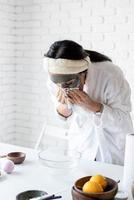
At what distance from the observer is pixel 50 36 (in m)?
2.72

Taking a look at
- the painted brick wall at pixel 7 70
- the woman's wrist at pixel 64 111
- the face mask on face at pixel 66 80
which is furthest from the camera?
the painted brick wall at pixel 7 70

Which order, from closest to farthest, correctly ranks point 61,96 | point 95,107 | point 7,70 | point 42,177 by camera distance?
point 42,177
point 95,107
point 61,96
point 7,70

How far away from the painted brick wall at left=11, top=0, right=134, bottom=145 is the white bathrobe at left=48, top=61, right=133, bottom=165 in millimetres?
732

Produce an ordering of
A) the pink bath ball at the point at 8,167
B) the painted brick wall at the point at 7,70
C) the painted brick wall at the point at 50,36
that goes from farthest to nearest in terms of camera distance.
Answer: the painted brick wall at the point at 7,70 < the painted brick wall at the point at 50,36 < the pink bath ball at the point at 8,167

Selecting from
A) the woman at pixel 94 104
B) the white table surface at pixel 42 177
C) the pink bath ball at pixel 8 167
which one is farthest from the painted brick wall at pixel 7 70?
the pink bath ball at pixel 8 167

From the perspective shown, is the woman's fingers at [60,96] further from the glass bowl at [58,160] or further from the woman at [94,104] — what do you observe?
the glass bowl at [58,160]

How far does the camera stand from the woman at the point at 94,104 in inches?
60.3

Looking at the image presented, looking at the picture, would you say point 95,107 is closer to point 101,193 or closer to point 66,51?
point 66,51

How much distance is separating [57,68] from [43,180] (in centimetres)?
45

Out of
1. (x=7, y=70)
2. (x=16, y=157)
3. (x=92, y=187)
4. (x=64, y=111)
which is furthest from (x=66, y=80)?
(x=7, y=70)

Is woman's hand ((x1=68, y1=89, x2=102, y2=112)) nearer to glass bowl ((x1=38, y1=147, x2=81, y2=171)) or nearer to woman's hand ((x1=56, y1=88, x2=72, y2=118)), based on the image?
woman's hand ((x1=56, y1=88, x2=72, y2=118))

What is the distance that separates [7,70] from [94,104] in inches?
56.4

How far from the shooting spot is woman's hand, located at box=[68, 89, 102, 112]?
1.59 m

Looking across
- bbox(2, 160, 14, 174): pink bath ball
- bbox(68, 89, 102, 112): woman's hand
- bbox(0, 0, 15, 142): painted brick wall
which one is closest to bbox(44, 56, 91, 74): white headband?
bbox(68, 89, 102, 112): woman's hand
